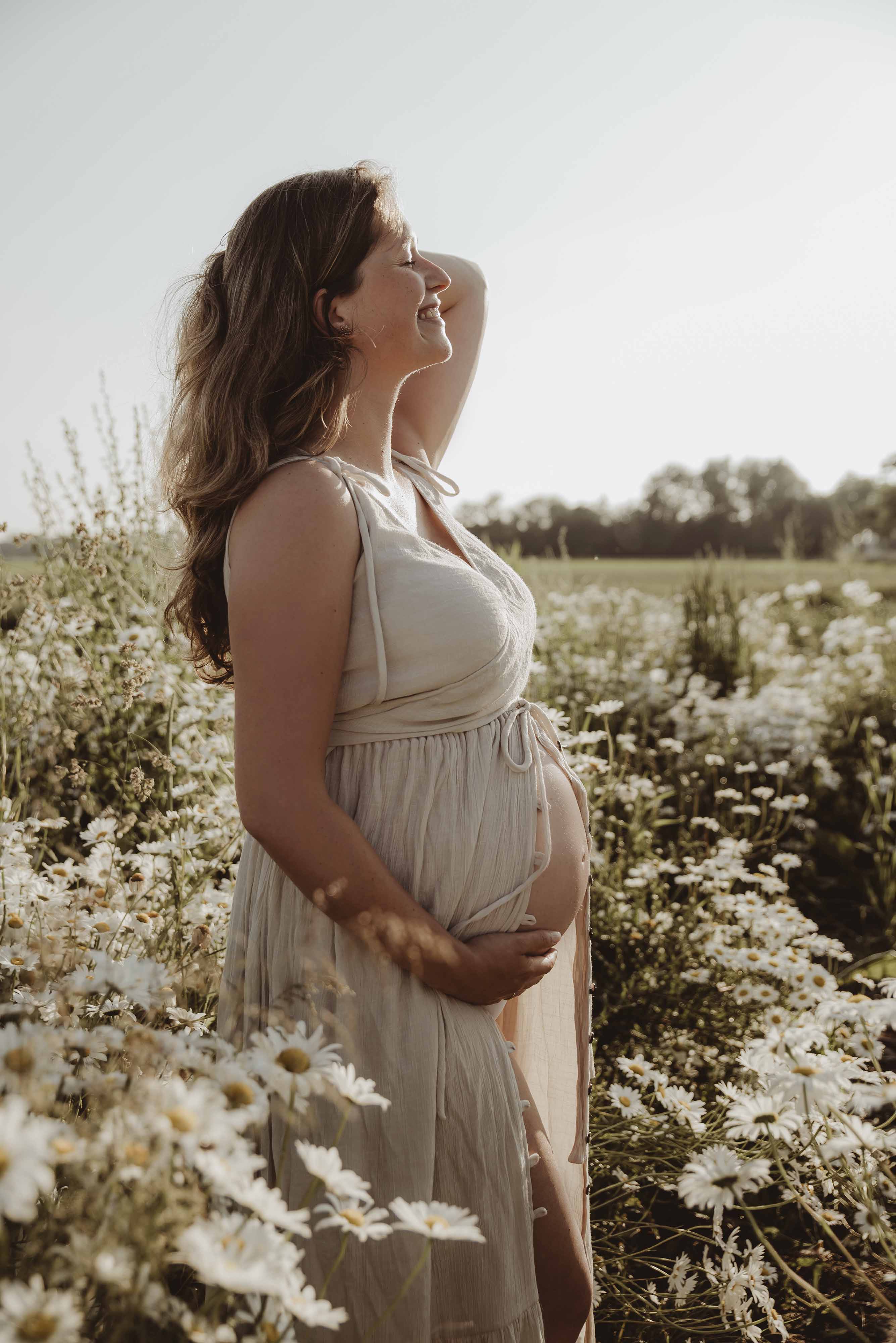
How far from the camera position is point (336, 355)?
5.03ft

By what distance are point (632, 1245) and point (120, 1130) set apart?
175cm

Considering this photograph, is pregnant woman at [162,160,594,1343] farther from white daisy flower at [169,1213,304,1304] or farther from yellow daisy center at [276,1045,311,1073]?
white daisy flower at [169,1213,304,1304]

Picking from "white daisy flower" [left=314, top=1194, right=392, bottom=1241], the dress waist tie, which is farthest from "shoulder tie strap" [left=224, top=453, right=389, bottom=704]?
"white daisy flower" [left=314, top=1194, right=392, bottom=1241]

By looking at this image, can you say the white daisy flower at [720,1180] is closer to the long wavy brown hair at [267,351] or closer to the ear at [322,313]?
the long wavy brown hair at [267,351]

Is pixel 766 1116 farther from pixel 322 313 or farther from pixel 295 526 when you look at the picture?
pixel 322 313

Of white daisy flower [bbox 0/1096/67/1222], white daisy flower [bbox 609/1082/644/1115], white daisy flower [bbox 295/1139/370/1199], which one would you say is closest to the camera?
white daisy flower [bbox 0/1096/67/1222]

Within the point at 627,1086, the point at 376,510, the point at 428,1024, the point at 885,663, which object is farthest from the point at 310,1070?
the point at 885,663

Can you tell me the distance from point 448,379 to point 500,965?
50.6 inches

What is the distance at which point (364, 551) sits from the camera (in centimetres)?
132

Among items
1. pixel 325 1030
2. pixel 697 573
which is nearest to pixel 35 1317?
pixel 325 1030

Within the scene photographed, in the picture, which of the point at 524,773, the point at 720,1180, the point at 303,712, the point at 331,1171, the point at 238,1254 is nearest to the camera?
the point at 238,1254

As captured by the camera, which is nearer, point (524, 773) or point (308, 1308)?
point (308, 1308)

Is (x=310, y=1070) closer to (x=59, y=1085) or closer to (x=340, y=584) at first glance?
(x=59, y=1085)

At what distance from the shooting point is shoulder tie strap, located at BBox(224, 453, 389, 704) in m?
1.31
